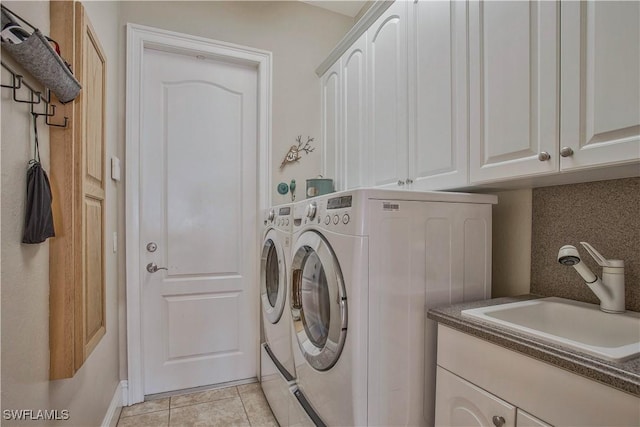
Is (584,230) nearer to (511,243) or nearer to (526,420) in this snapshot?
(511,243)

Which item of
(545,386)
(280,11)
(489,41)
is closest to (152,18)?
(280,11)

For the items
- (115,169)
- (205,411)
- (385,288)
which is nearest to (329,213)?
(385,288)

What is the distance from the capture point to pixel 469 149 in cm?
125

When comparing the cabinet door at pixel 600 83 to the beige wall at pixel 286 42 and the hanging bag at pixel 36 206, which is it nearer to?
the hanging bag at pixel 36 206

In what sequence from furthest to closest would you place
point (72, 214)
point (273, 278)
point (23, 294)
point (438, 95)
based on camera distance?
point (273, 278) < point (438, 95) < point (72, 214) < point (23, 294)

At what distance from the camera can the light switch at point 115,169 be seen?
6.16ft

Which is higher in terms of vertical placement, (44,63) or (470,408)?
(44,63)

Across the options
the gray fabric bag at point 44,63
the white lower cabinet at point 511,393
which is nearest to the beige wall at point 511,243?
the white lower cabinet at point 511,393

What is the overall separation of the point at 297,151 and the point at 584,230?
185 cm

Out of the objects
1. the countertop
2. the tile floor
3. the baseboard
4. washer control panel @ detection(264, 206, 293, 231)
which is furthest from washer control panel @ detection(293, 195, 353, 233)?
the baseboard

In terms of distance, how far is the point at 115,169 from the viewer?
1909 millimetres

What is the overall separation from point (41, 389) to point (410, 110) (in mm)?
1739

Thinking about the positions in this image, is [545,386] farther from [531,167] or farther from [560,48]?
[560,48]

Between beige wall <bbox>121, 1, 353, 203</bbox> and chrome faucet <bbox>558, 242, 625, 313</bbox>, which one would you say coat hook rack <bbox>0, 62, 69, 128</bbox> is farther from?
chrome faucet <bbox>558, 242, 625, 313</bbox>
